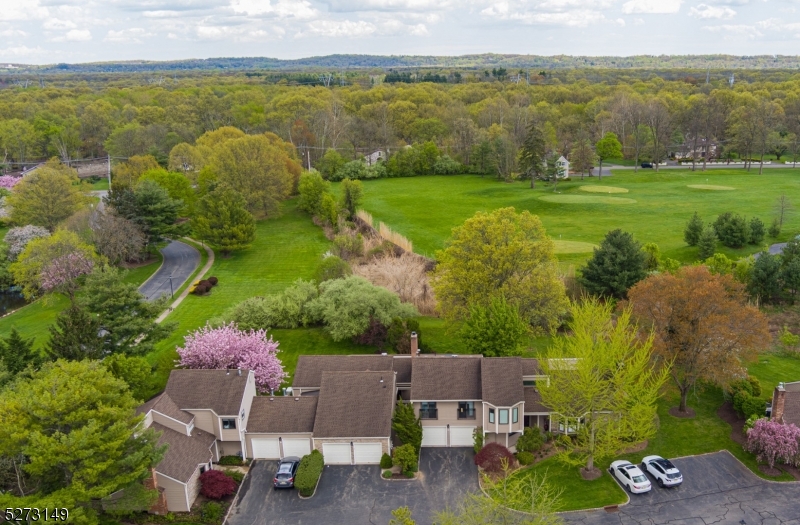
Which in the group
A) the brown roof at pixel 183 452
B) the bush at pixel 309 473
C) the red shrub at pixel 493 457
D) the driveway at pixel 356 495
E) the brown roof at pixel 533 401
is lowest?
the driveway at pixel 356 495

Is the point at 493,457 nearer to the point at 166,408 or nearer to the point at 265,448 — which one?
the point at 265,448

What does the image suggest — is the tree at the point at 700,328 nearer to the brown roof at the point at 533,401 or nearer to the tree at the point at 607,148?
the brown roof at the point at 533,401

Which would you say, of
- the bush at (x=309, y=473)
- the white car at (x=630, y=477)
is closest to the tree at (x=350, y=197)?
the bush at (x=309, y=473)

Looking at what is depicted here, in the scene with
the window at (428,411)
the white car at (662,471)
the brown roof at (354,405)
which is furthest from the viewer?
the window at (428,411)

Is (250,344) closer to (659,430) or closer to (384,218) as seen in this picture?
(659,430)

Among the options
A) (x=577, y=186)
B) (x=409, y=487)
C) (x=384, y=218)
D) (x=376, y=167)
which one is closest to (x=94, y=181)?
(x=376, y=167)

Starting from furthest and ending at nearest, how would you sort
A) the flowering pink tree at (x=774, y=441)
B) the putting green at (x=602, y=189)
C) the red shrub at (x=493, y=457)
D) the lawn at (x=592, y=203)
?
the putting green at (x=602, y=189) → the lawn at (x=592, y=203) → the red shrub at (x=493, y=457) → the flowering pink tree at (x=774, y=441)

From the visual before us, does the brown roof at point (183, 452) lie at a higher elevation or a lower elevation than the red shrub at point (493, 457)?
higher

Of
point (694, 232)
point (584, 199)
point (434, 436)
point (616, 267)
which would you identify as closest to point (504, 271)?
point (616, 267)
